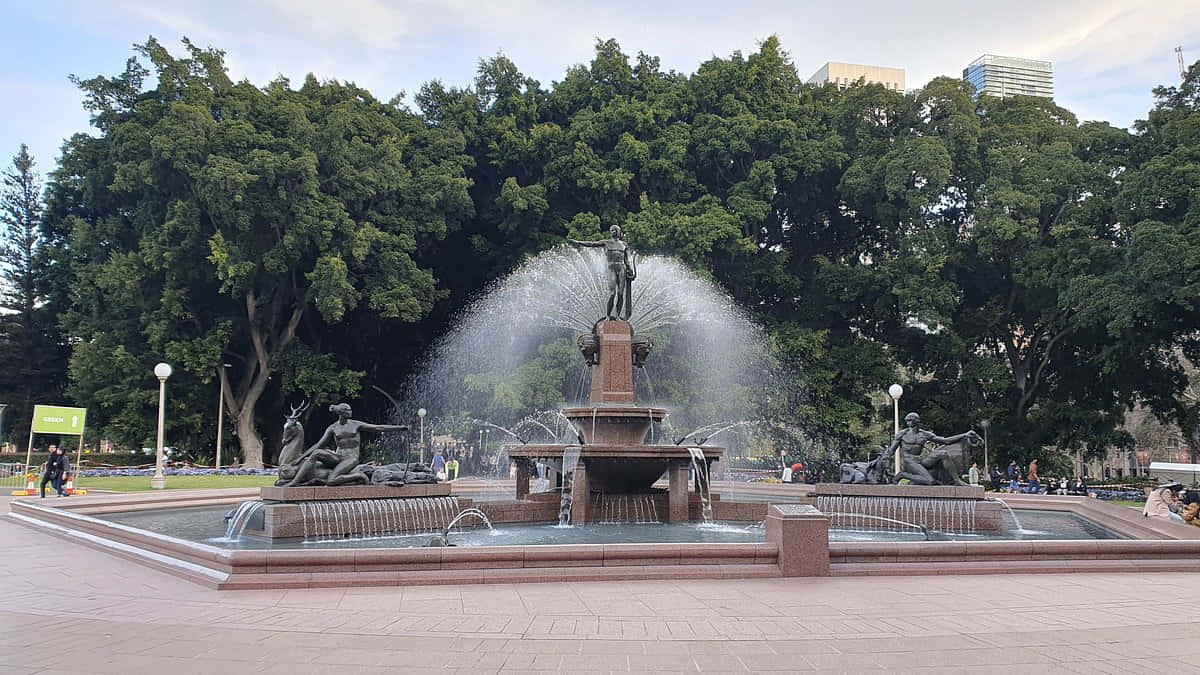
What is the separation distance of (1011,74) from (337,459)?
4207 inches

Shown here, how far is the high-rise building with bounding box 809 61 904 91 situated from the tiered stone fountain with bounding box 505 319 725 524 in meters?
48.4

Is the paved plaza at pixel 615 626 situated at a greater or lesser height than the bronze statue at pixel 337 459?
lesser

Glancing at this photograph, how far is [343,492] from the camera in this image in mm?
13734

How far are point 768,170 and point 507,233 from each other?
1175cm

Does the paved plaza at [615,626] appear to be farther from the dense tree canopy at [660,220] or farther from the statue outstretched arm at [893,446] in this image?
the dense tree canopy at [660,220]

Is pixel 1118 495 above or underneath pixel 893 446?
underneath

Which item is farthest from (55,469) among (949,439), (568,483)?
(949,439)

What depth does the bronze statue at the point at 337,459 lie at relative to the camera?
13.8m

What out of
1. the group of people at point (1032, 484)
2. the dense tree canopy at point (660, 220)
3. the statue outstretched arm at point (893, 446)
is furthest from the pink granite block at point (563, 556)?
the dense tree canopy at point (660, 220)

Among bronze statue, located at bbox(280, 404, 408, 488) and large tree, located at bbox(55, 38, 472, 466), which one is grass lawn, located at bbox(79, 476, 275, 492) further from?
bronze statue, located at bbox(280, 404, 408, 488)

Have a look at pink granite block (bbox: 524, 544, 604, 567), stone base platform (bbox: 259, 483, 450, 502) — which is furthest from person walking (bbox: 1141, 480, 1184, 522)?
stone base platform (bbox: 259, 483, 450, 502)

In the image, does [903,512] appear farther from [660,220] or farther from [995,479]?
[660,220]

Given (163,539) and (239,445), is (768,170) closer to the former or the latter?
(239,445)

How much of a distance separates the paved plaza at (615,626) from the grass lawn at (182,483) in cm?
1791
